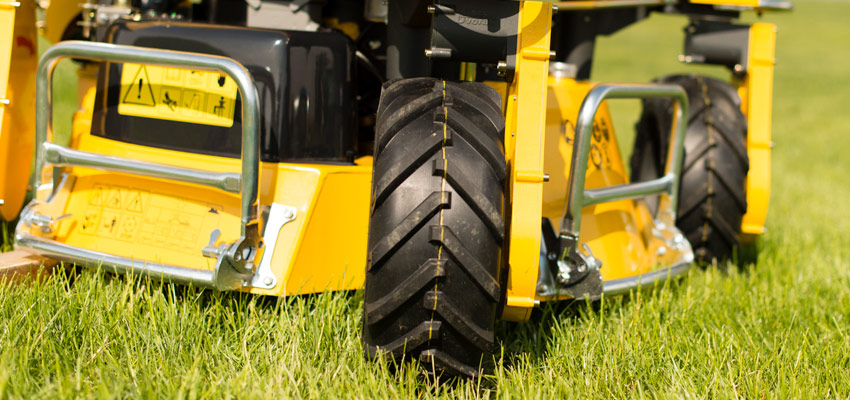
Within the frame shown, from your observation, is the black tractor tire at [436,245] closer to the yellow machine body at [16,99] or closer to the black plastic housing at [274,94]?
the black plastic housing at [274,94]

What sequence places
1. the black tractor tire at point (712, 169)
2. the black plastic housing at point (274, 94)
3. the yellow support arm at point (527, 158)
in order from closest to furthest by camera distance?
the yellow support arm at point (527, 158) → the black plastic housing at point (274, 94) → the black tractor tire at point (712, 169)

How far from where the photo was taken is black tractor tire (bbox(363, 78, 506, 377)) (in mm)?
2031

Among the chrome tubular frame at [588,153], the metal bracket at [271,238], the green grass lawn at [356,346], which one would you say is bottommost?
the green grass lawn at [356,346]

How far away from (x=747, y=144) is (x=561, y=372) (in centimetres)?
177

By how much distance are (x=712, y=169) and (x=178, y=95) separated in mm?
2182

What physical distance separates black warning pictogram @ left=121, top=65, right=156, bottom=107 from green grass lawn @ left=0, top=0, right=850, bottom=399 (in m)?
0.61

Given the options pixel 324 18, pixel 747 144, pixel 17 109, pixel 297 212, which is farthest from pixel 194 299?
pixel 747 144

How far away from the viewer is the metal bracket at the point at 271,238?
251 cm

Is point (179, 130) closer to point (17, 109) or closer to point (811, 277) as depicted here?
point (17, 109)

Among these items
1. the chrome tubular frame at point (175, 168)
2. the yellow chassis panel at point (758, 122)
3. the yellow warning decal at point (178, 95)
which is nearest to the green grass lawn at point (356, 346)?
the chrome tubular frame at point (175, 168)

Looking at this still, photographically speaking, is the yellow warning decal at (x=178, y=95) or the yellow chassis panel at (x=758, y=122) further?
the yellow chassis panel at (x=758, y=122)

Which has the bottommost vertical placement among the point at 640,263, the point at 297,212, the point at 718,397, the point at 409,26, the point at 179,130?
the point at 718,397

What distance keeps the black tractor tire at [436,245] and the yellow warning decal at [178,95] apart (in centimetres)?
81

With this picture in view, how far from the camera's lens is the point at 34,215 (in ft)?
8.91
